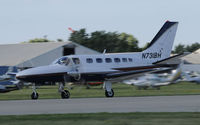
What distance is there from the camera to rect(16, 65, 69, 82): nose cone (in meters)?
25.3

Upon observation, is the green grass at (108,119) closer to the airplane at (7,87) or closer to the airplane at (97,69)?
→ the airplane at (97,69)

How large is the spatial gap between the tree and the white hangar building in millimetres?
36403

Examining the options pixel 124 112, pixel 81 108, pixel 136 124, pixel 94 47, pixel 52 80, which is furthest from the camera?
pixel 94 47

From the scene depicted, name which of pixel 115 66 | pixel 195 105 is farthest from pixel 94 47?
pixel 195 105

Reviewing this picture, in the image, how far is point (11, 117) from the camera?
585 inches

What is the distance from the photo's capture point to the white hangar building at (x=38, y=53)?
56938 millimetres

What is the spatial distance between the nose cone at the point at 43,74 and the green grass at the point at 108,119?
1033 cm

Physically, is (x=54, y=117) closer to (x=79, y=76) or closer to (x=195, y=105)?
(x=195, y=105)

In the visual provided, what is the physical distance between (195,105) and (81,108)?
4761 millimetres

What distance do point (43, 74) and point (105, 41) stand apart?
7541cm

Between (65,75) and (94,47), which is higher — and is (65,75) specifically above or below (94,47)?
below

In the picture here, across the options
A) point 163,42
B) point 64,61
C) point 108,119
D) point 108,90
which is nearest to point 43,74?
point 64,61

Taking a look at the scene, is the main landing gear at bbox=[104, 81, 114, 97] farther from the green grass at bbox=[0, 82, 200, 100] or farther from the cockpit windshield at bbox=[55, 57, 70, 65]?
the cockpit windshield at bbox=[55, 57, 70, 65]

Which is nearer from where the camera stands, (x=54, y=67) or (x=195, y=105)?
(x=195, y=105)
